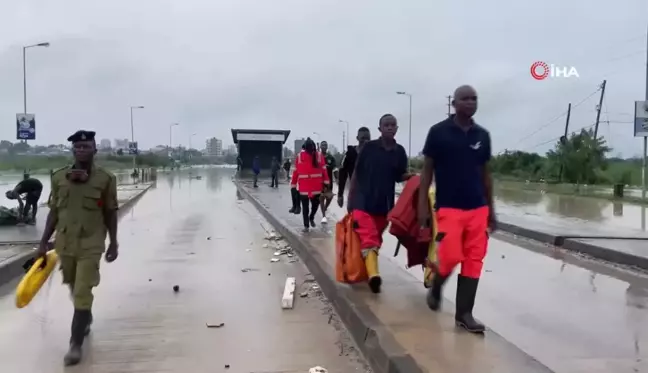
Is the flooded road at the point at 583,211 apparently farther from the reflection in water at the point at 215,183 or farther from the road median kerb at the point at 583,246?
the reflection in water at the point at 215,183

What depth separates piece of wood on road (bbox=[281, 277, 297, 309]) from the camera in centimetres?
683

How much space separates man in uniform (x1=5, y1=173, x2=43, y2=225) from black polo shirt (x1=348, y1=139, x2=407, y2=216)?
858cm

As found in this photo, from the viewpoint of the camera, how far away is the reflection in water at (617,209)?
1788cm

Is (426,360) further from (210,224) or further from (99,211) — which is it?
(210,224)

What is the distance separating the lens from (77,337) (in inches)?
199

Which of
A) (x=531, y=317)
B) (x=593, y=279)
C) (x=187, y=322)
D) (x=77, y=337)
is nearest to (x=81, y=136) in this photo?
(x=77, y=337)

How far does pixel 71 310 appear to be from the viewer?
6738 mm

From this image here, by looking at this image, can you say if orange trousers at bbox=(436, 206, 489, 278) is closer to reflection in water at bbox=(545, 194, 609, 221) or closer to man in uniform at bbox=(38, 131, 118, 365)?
man in uniform at bbox=(38, 131, 118, 365)

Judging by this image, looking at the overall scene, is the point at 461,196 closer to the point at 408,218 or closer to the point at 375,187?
the point at 408,218

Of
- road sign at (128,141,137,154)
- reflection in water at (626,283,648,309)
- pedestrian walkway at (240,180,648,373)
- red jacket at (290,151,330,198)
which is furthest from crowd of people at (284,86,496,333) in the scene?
road sign at (128,141,137,154)

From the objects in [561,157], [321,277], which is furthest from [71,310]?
[561,157]

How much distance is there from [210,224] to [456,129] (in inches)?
430

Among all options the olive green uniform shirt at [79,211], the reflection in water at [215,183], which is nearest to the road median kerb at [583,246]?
the olive green uniform shirt at [79,211]

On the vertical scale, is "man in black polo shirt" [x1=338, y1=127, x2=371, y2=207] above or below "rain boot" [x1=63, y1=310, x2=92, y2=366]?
above
